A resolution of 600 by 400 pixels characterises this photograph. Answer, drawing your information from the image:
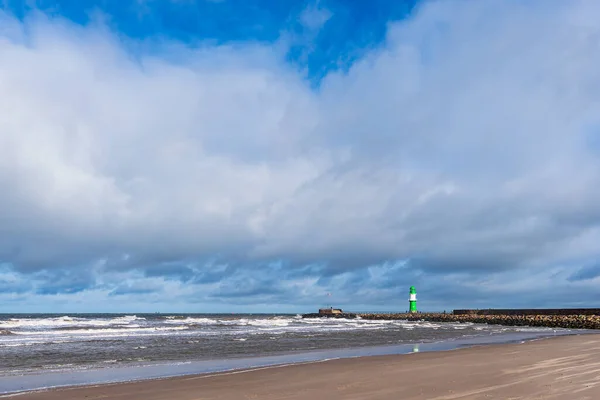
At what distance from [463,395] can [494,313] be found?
7581 centimetres

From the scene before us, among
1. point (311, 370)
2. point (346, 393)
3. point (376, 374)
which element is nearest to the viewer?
point (346, 393)

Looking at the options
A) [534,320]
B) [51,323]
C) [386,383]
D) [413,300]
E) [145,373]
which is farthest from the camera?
[413,300]

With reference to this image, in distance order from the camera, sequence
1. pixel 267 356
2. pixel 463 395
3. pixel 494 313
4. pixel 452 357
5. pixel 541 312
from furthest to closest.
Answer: pixel 494 313 → pixel 541 312 → pixel 267 356 → pixel 452 357 → pixel 463 395

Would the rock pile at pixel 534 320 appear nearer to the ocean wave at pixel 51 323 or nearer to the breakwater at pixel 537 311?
the breakwater at pixel 537 311

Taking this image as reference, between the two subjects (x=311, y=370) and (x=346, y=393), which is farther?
(x=311, y=370)

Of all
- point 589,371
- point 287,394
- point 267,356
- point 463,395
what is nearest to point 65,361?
point 267,356

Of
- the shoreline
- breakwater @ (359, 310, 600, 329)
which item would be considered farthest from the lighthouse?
the shoreline

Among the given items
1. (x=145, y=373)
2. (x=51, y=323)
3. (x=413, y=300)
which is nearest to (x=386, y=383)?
(x=145, y=373)

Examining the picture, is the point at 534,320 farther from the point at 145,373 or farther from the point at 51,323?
the point at 51,323

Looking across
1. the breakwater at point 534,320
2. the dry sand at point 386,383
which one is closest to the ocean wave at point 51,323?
the breakwater at point 534,320

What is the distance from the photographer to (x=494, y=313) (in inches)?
3125

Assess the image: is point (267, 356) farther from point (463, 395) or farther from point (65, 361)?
point (463, 395)

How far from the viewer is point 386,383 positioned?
11.8 meters

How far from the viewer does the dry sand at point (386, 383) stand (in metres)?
10.2
